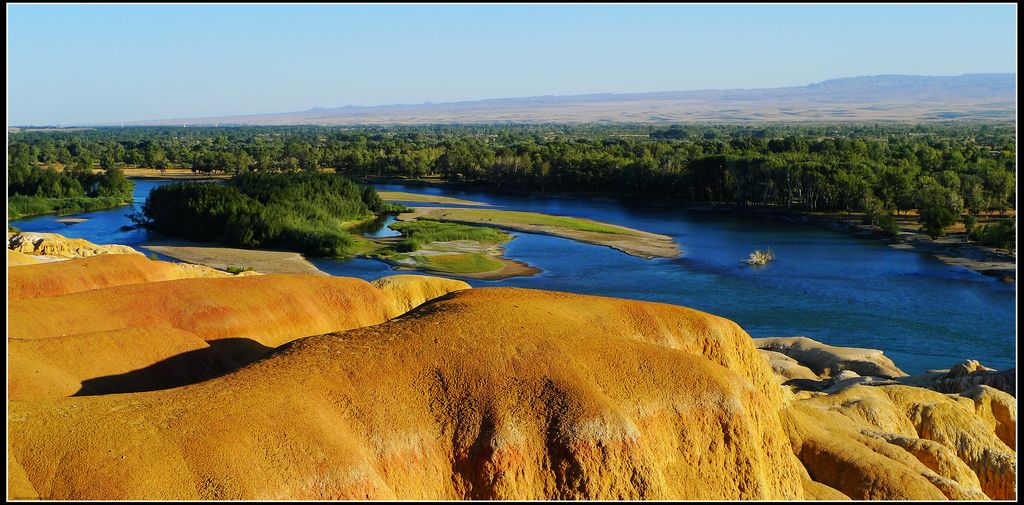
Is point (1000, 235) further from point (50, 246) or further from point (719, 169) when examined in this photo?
point (50, 246)

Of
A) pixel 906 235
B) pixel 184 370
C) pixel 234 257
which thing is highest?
pixel 184 370

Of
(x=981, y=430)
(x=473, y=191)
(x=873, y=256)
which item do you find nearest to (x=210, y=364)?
(x=981, y=430)

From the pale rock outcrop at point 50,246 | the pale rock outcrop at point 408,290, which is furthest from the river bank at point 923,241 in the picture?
the pale rock outcrop at point 50,246

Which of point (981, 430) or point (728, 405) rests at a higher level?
point (728, 405)

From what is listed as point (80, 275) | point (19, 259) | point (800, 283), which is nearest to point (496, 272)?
point (800, 283)

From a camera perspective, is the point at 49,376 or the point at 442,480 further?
the point at 49,376

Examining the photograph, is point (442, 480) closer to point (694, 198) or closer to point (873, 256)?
point (873, 256)

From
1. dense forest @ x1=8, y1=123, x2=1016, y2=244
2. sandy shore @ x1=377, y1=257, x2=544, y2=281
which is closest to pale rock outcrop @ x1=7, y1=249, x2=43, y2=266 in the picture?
sandy shore @ x1=377, y1=257, x2=544, y2=281
